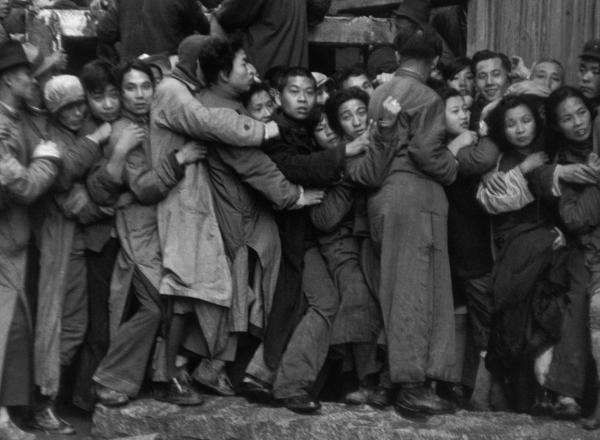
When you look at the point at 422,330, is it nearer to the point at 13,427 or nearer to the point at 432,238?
the point at 432,238

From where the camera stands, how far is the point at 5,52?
30.2ft

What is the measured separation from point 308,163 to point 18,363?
209 centimetres

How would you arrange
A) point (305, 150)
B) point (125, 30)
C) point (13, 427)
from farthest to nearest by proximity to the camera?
point (125, 30) < point (305, 150) < point (13, 427)

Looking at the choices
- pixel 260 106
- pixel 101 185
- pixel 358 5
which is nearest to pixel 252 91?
pixel 260 106

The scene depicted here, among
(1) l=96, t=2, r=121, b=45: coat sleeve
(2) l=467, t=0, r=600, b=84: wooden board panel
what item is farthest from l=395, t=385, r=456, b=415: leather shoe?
(1) l=96, t=2, r=121, b=45: coat sleeve

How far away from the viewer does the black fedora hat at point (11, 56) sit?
9148 millimetres

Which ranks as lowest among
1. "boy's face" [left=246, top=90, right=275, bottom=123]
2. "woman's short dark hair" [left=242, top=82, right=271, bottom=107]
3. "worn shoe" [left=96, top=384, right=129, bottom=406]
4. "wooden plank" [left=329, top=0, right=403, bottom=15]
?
"worn shoe" [left=96, top=384, right=129, bottom=406]

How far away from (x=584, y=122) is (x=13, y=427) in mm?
3835

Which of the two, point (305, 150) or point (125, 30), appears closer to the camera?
point (305, 150)

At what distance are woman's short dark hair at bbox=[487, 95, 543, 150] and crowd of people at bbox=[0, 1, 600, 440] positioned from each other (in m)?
0.01

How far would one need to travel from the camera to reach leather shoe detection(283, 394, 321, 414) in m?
9.37

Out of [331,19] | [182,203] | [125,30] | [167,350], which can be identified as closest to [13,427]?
[167,350]

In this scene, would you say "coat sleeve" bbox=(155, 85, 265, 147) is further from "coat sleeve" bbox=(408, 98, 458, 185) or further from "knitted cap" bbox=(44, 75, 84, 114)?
"coat sleeve" bbox=(408, 98, 458, 185)

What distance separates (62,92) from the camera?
30.6ft
